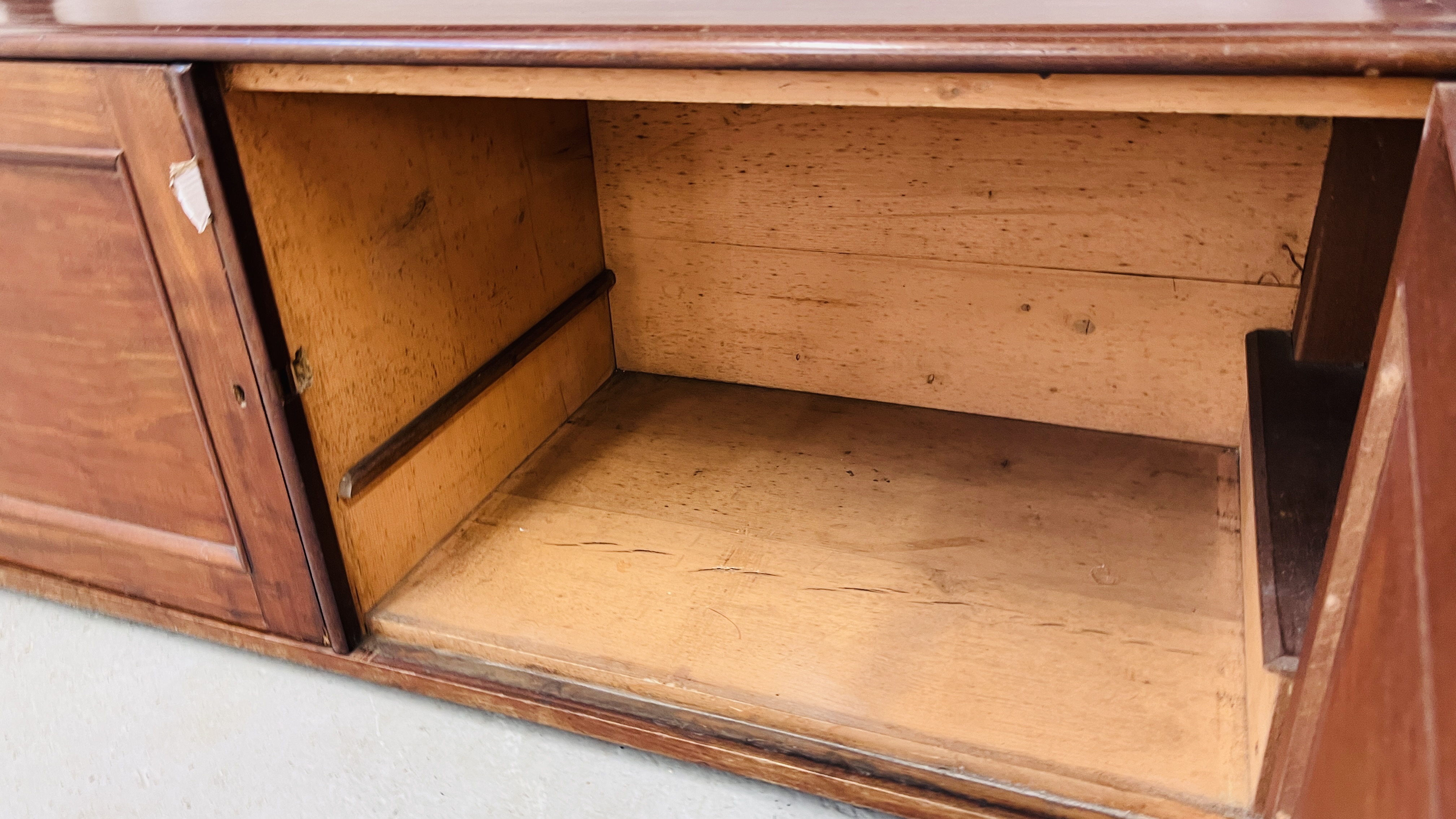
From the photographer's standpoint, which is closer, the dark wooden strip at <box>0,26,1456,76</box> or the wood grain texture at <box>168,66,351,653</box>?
the dark wooden strip at <box>0,26,1456,76</box>

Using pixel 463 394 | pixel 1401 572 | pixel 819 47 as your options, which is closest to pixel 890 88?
pixel 819 47

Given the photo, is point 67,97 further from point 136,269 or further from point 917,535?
point 917,535

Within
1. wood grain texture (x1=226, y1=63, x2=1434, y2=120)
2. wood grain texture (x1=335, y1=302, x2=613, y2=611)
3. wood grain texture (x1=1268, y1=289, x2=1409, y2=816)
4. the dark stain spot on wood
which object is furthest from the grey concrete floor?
wood grain texture (x1=226, y1=63, x2=1434, y2=120)

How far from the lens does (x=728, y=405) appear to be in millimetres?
1314

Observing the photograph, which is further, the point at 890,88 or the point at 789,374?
the point at 789,374

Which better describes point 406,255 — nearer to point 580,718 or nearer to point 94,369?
point 94,369

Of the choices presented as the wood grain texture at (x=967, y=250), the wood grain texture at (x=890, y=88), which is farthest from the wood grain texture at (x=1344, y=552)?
the wood grain texture at (x=967, y=250)

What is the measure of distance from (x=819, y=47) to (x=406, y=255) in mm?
549

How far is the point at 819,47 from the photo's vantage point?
0.56m

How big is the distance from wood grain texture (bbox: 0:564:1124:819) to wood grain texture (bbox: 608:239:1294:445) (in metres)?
0.58

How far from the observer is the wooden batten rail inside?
920mm

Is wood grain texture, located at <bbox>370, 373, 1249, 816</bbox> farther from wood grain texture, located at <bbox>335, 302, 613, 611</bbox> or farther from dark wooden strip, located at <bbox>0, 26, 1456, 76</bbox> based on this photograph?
dark wooden strip, located at <bbox>0, 26, 1456, 76</bbox>

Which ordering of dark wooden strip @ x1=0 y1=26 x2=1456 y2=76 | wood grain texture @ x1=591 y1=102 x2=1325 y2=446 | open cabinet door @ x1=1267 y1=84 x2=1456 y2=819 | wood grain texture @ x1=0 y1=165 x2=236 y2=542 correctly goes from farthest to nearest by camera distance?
wood grain texture @ x1=591 y1=102 x2=1325 y2=446 → wood grain texture @ x1=0 y1=165 x2=236 y2=542 → dark wooden strip @ x1=0 y1=26 x2=1456 y2=76 → open cabinet door @ x1=1267 y1=84 x2=1456 y2=819

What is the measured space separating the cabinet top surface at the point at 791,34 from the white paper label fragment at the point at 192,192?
8 cm
